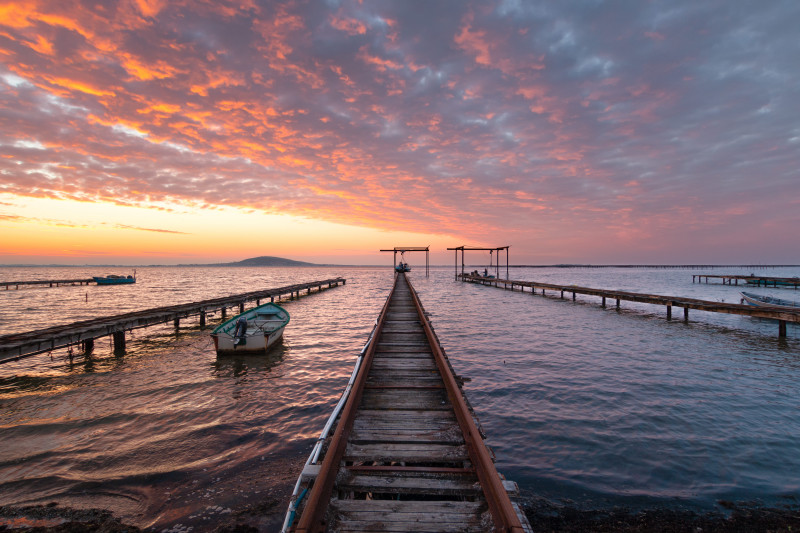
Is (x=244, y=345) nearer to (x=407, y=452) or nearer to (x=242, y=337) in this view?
(x=242, y=337)

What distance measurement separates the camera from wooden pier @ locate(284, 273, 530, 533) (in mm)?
3424

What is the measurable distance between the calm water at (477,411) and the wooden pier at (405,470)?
168 centimetres

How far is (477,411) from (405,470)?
16.3 feet

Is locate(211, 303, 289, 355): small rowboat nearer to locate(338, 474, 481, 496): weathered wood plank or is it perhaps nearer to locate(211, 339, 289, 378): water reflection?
locate(211, 339, 289, 378): water reflection

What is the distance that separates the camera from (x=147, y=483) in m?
5.72

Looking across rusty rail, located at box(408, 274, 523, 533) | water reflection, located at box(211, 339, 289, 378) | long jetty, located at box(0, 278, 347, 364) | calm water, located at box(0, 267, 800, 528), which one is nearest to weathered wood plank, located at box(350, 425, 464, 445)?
rusty rail, located at box(408, 274, 523, 533)

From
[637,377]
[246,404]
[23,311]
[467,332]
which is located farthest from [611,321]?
[23,311]

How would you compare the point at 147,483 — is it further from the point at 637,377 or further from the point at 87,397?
the point at 637,377

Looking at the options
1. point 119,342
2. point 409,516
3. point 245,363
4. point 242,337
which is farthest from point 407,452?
point 119,342

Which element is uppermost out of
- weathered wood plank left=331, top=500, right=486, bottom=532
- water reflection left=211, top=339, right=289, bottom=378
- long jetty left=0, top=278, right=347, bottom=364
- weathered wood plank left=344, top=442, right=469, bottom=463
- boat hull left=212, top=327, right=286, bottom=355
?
weathered wood plank left=331, top=500, right=486, bottom=532

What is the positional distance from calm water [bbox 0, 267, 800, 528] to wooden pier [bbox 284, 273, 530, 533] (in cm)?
168

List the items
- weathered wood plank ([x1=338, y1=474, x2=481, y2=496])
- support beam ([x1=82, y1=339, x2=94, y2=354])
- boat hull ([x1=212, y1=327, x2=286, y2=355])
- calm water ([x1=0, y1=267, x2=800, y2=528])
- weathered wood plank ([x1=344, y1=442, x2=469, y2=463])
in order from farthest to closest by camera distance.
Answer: support beam ([x1=82, y1=339, x2=94, y2=354])
boat hull ([x1=212, y1=327, x2=286, y2=355])
calm water ([x1=0, y1=267, x2=800, y2=528])
weathered wood plank ([x1=344, y1=442, x2=469, y2=463])
weathered wood plank ([x1=338, y1=474, x2=481, y2=496])

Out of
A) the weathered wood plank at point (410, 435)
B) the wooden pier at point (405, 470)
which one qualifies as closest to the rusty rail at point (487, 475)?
the wooden pier at point (405, 470)

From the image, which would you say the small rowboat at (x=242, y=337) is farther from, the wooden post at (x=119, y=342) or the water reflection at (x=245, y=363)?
the wooden post at (x=119, y=342)
